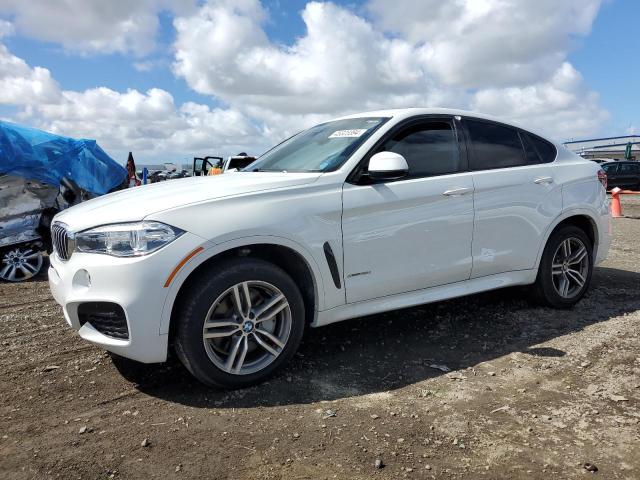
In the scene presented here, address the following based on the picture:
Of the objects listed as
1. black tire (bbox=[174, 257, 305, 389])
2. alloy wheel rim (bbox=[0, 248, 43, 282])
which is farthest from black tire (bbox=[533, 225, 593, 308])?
alloy wheel rim (bbox=[0, 248, 43, 282])

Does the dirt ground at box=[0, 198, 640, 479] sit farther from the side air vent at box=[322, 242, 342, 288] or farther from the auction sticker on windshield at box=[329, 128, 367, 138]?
the auction sticker on windshield at box=[329, 128, 367, 138]

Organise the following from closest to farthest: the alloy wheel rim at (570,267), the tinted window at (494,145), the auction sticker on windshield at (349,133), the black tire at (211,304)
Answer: the black tire at (211,304) → the auction sticker on windshield at (349,133) → the tinted window at (494,145) → the alloy wheel rim at (570,267)

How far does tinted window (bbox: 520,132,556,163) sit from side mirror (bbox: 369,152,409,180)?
1784 mm

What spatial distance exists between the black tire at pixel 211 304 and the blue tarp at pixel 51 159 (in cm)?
539

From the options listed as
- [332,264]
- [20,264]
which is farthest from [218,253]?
[20,264]

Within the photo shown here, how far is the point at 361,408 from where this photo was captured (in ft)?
10.4

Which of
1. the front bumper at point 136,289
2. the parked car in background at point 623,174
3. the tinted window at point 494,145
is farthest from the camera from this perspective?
the parked car in background at point 623,174

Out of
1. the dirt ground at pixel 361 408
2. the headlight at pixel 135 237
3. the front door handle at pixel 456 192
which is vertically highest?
the front door handle at pixel 456 192

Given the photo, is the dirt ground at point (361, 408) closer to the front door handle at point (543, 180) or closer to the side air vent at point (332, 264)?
the side air vent at point (332, 264)

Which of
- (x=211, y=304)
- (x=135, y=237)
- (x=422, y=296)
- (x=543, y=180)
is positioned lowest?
(x=422, y=296)

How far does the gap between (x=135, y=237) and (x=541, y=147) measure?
12.2 feet

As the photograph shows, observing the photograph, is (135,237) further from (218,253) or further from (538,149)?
(538,149)

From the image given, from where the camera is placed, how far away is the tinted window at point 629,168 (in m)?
23.5

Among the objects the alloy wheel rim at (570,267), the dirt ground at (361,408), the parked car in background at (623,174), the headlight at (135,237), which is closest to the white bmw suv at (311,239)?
the headlight at (135,237)
